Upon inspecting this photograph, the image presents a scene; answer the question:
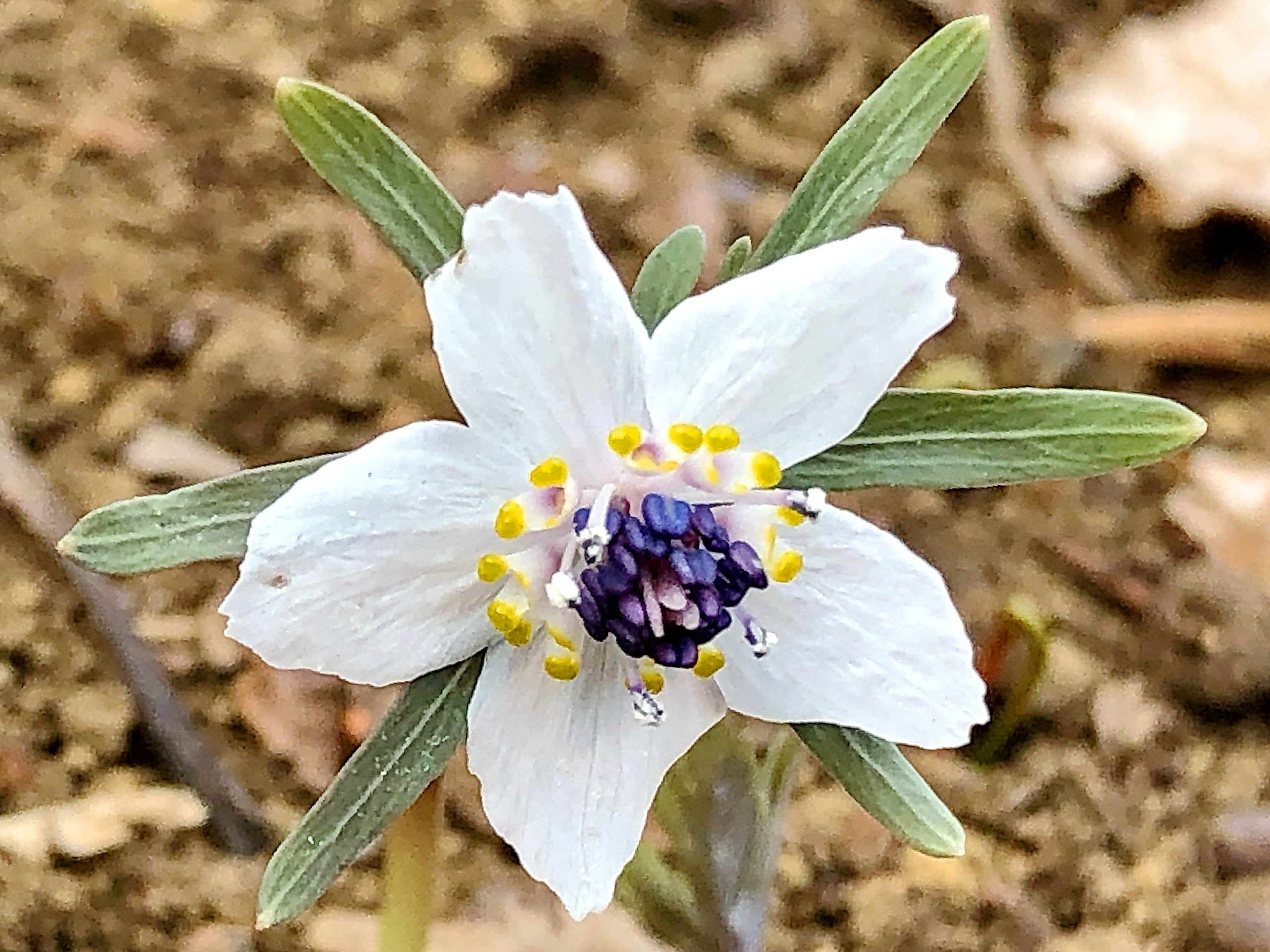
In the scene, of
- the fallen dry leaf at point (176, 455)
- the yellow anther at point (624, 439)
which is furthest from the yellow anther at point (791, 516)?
the fallen dry leaf at point (176, 455)

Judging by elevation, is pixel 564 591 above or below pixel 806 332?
below

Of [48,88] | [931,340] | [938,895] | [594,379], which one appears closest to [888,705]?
[594,379]

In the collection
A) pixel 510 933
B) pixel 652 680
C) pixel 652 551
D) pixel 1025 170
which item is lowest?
pixel 510 933

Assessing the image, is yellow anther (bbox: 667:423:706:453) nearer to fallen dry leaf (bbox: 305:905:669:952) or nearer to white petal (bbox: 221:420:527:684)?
white petal (bbox: 221:420:527:684)

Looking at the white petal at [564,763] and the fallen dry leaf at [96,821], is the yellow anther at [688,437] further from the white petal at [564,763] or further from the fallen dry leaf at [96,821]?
the fallen dry leaf at [96,821]

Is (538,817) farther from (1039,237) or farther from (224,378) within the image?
(1039,237)

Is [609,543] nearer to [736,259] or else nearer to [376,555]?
[376,555]

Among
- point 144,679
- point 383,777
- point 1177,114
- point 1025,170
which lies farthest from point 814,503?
point 1177,114

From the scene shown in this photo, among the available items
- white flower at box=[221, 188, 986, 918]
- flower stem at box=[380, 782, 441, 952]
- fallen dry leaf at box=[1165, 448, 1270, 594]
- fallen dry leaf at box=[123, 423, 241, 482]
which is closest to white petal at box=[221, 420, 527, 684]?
white flower at box=[221, 188, 986, 918]
